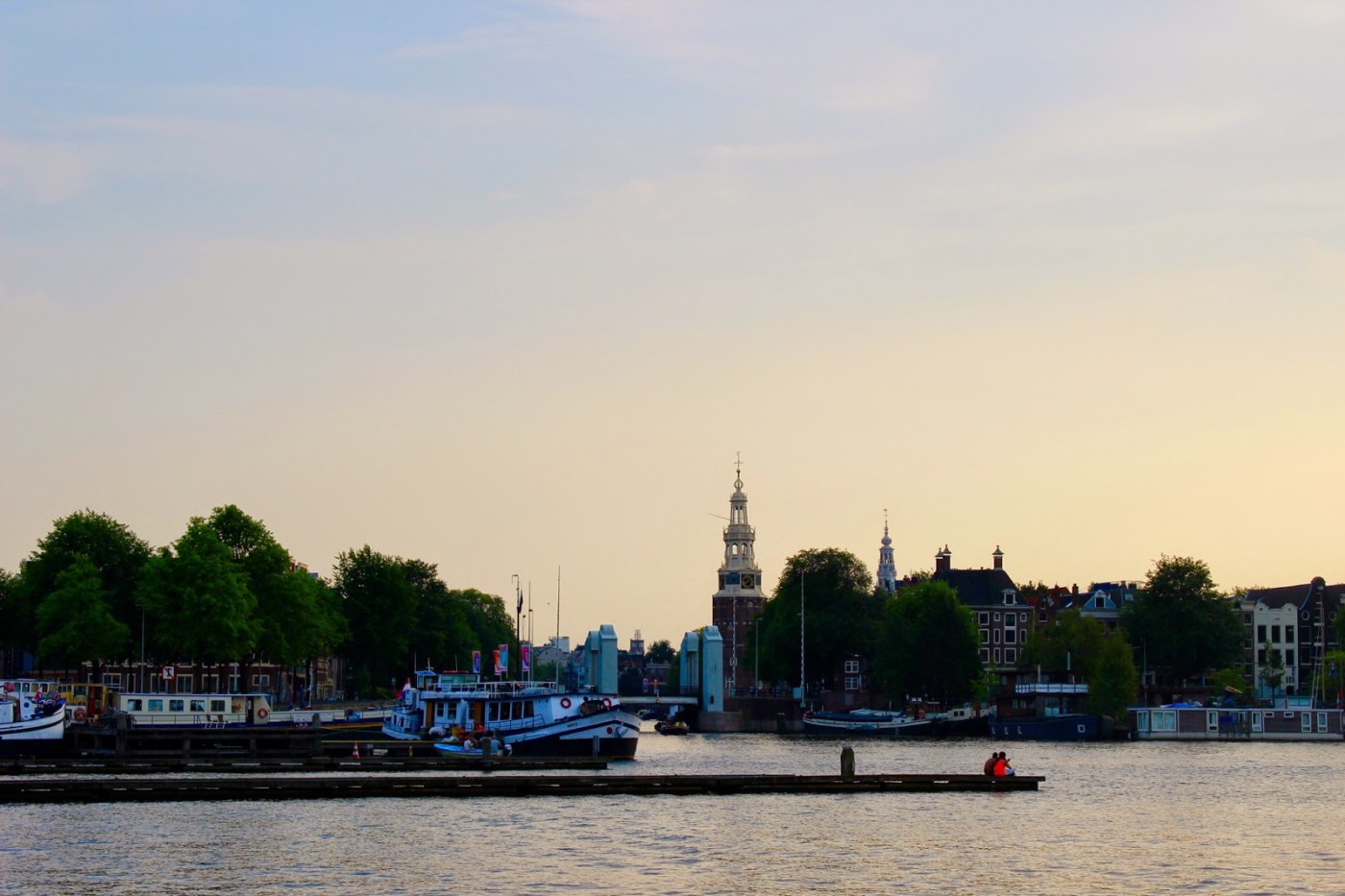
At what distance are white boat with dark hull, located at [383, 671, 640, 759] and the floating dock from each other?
24.7m

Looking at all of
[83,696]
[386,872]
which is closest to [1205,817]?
[386,872]

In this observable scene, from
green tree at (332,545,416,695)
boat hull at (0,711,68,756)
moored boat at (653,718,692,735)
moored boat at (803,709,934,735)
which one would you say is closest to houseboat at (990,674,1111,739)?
moored boat at (803,709,934,735)

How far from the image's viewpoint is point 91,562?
5133 inches

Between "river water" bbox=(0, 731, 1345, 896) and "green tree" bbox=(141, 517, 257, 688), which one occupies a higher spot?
"green tree" bbox=(141, 517, 257, 688)

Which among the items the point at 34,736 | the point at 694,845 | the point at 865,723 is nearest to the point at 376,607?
the point at 865,723

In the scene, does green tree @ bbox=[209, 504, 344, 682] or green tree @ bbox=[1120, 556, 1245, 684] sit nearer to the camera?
green tree @ bbox=[209, 504, 344, 682]

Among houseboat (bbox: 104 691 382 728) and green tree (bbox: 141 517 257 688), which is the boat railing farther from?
green tree (bbox: 141 517 257 688)

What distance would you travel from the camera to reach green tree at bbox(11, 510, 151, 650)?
131250mm

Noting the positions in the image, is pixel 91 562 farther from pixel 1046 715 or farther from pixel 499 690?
pixel 1046 715

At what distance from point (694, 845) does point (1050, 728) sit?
359 ft

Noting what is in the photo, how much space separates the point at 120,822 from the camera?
63688 mm

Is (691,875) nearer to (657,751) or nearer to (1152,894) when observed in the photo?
(1152,894)

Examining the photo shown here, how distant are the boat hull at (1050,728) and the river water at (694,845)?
76.8 meters

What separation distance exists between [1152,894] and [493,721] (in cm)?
5829
